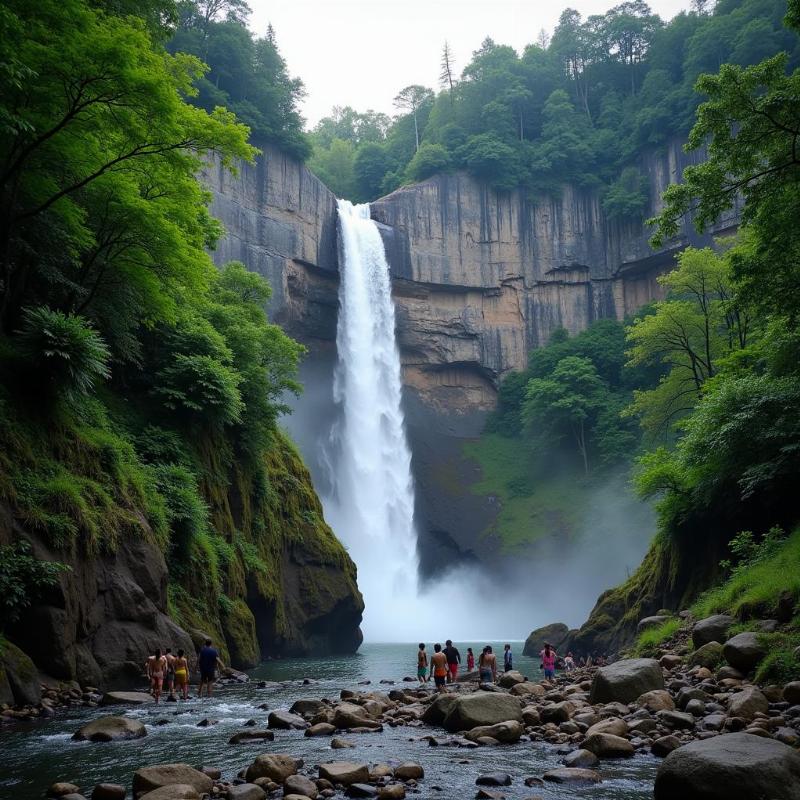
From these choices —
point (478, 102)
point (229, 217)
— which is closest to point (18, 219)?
point (229, 217)

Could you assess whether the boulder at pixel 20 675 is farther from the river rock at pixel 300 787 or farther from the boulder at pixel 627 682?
the boulder at pixel 627 682

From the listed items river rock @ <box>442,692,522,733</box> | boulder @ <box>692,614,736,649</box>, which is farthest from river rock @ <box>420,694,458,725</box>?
A: boulder @ <box>692,614,736,649</box>

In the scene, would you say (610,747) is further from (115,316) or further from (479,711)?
(115,316)

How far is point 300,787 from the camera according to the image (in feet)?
24.0

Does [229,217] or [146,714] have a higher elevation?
[229,217]

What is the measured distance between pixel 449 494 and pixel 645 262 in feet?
85.6

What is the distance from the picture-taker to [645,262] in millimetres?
59969

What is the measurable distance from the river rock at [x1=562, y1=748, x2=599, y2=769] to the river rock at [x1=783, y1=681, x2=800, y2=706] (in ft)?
8.95

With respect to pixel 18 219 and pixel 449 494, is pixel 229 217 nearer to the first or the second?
pixel 449 494

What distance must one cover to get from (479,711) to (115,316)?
12959 millimetres

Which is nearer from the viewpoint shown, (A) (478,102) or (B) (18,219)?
(B) (18,219)

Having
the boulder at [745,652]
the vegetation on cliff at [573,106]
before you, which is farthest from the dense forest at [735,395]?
the vegetation on cliff at [573,106]

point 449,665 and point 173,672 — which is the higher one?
point 173,672

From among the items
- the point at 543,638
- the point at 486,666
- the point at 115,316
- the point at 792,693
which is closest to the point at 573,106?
the point at 543,638
